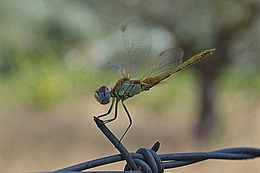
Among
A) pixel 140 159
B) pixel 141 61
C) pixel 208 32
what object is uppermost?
pixel 208 32

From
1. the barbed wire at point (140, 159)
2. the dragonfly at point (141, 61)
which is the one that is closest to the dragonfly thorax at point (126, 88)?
the dragonfly at point (141, 61)

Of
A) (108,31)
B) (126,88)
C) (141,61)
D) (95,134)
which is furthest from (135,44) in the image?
(108,31)

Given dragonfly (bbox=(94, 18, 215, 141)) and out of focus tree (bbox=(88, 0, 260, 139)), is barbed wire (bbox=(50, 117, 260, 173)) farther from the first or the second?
out of focus tree (bbox=(88, 0, 260, 139))

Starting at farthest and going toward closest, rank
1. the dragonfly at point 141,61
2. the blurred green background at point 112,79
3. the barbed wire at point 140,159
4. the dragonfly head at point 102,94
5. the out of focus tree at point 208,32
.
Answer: the out of focus tree at point 208,32, the blurred green background at point 112,79, the dragonfly at point 141,61, the dragonfly head at point 102,94, the barbed wire at point 140,159

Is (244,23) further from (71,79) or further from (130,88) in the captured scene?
(130,88)

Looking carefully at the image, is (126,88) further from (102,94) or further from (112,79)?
(112,79)

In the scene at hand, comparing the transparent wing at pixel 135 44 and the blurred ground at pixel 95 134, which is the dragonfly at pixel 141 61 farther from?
the blurred ground at pixel 95 134

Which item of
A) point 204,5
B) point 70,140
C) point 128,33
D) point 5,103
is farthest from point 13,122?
point 128,33
